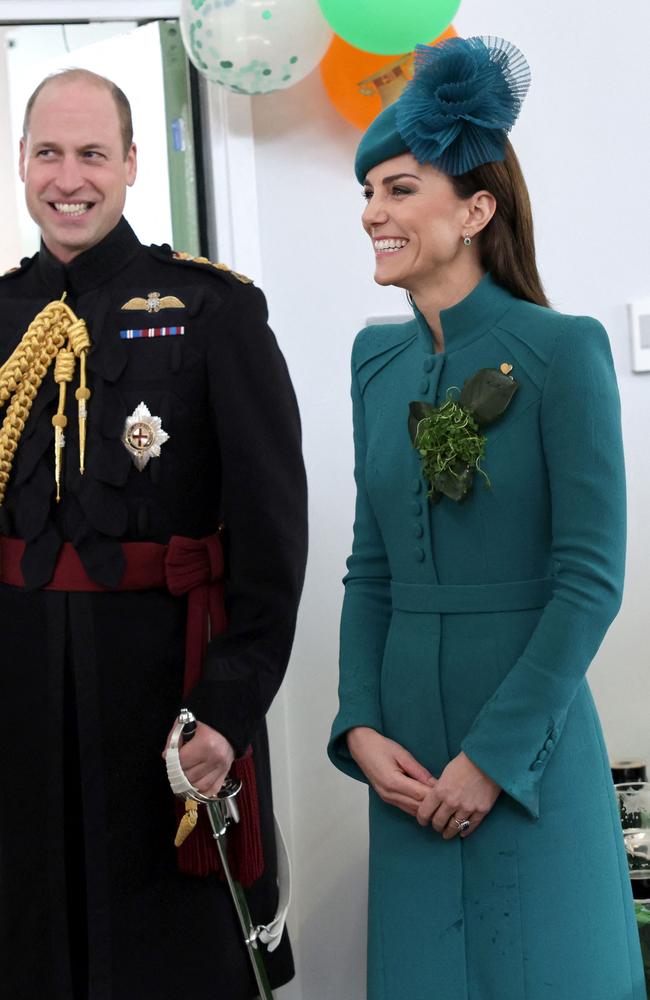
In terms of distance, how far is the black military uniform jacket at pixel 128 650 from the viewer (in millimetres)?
1624

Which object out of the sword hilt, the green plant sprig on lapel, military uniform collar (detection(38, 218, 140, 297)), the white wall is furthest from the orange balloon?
the sword hilt

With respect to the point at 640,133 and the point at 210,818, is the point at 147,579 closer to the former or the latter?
the point at 210,818

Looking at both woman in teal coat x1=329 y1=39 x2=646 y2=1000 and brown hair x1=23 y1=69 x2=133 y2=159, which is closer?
woman in teal coat x1=329 y1=39 x2=646 y2=1000

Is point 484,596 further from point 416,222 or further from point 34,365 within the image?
point 34,365

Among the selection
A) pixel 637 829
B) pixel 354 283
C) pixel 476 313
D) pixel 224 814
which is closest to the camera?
pixel 476 313

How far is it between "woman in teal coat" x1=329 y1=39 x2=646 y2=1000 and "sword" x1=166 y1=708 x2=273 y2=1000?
0.56 ft

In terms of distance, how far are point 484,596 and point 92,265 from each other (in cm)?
72

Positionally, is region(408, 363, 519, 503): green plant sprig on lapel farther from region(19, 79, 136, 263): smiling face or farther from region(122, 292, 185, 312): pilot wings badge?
region(19, 79, 136, 263): smiling face

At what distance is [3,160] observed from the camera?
274 cm

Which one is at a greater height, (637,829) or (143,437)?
(143,437)

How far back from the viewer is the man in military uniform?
1.63m

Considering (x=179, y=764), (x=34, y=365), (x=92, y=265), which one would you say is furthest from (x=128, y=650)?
(x=92, y=265)

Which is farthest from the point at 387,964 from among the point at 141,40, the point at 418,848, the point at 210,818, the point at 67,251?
the point at 141,40

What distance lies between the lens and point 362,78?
2.42 meters
